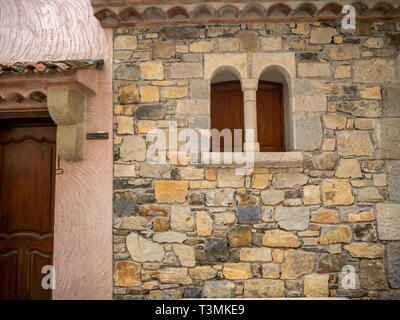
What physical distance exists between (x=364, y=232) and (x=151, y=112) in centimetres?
258

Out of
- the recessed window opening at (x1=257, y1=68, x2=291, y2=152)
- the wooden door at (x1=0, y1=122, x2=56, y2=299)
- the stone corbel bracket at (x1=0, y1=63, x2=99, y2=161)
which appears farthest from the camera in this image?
the recessed window opening at (x1=257, y1=68, x2=291, y2=152)

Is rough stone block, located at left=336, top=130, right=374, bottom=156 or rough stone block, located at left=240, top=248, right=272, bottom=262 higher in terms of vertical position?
rough stone block, located at left=336, top=130, right=374, bottom=156

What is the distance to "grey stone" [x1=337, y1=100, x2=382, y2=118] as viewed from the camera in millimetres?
2818

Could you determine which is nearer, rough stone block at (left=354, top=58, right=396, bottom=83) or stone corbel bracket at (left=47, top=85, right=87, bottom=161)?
stone corbel bracket at (left=47, top=85, right=87, bottom=161)

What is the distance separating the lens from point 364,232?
2.70m

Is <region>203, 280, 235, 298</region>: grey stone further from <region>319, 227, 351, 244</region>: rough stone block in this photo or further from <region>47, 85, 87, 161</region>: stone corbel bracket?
<region>47, 85, 87, 161</region>: stone corbel bracket

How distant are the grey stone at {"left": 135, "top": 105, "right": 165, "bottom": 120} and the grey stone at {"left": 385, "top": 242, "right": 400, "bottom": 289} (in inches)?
108

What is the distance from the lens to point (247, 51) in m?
2.88

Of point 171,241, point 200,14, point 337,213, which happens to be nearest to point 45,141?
point 171,241

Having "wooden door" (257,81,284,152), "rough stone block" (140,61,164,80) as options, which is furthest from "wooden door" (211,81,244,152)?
"rough stone block" (140,61,164,80)

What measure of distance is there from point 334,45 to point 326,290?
2.60 m

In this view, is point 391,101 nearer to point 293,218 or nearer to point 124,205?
point 293,218

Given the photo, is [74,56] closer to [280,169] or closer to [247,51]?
[247,51]

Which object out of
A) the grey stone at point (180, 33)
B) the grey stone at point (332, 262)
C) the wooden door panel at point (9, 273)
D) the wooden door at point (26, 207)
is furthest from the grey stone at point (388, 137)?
the wooden door panel at point (9, 273)
